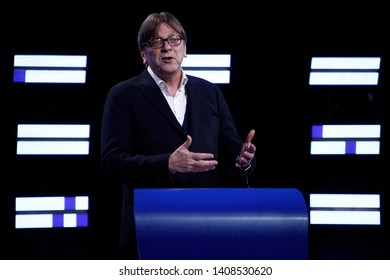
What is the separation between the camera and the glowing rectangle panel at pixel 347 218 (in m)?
3.95

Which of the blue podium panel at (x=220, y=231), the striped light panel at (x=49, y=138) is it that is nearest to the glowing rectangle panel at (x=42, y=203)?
Result: the striped light panel at (x=49, y=138)

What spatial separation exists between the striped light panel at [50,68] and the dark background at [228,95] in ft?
0.11

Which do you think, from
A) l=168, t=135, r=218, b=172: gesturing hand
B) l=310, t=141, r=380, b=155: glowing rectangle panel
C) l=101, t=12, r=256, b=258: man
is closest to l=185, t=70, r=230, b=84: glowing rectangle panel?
l=310, t=141, r=380, b=155: glowing rectangle panel

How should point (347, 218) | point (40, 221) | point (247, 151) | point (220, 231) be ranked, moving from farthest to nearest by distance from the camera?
1. point (347, 218)
2. point (40, 221)
3. point (247, 151)
4. point (220, 231)

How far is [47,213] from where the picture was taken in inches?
150

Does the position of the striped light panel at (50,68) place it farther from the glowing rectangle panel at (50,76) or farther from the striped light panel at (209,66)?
the striped light panel at (209,66)

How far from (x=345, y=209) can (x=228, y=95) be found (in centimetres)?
92

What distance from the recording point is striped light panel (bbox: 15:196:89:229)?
12.5ft

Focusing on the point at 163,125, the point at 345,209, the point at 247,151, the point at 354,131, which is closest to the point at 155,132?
the point at 163,125

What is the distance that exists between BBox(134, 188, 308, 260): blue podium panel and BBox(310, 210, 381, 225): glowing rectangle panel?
2481 millimetres

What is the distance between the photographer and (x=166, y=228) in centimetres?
149

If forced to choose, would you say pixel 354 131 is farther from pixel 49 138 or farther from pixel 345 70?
pixel 49 138

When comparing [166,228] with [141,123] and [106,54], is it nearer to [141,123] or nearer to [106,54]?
[141,123]

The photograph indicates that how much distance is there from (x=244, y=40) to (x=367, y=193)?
1.10 metres
